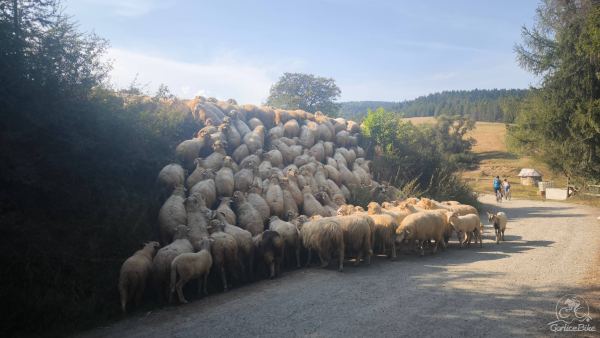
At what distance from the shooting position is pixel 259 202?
40.5ft

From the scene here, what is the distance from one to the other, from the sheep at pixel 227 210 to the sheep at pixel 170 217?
3.24 ft

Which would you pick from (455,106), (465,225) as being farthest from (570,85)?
(455,106)

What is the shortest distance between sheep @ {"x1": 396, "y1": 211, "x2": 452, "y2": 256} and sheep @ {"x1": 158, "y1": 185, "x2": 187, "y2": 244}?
6.13m

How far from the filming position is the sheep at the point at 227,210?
36.1 ft

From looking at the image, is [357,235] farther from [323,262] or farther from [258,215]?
[258,215]

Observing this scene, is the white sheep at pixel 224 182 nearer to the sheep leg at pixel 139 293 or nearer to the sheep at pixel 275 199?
the sheep at pixel 275 199

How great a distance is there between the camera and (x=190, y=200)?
35.4 feet

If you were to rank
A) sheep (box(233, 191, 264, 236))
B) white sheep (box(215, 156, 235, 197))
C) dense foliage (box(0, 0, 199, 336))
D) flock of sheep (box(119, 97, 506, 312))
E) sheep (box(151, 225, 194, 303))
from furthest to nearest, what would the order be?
white sheep (box(215, 156, 235, 197))
sheep (box(233, 191, 264, 236))
flock of sheep (box(119, 97, 506, 312))
sheep (box(151, 225, 194, 303))
dense foliage (box(0, 0, 199, 336))

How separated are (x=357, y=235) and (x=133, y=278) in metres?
5.48

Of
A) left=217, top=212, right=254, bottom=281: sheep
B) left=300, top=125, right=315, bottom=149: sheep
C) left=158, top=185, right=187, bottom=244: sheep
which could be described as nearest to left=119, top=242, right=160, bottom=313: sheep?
left=158, top=185, right=187, bottom=244: sheep

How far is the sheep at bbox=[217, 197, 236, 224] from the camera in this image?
36.1 ft

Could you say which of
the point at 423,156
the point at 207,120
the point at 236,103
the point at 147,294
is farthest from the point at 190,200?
the point at 423,156

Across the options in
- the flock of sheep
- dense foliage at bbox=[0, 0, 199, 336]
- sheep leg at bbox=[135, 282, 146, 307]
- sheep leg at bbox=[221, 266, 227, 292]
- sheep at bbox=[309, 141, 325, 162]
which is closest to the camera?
dense foliage at bbox=[0, 0, 199, 336]

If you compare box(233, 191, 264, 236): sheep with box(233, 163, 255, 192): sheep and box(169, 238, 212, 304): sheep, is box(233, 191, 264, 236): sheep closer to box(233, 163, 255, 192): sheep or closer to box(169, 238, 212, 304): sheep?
box(233, 163, 255, 192): sheep
